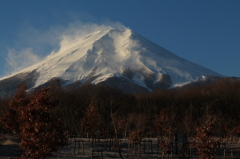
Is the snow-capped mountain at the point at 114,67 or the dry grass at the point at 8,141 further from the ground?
the snow-capped mountain at the point at 114,67

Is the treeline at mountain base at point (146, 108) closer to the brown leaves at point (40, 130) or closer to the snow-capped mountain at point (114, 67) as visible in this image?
the brown leaves at point (40, 130)

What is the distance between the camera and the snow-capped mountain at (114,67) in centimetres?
9350

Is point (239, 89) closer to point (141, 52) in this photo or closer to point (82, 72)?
point (82, 72)

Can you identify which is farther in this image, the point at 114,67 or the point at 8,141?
the point at 114,67

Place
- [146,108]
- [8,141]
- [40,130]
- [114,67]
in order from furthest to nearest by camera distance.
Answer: [114,67], [146,108], [8,141], [40,130]

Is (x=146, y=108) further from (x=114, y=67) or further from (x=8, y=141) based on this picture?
(x=114, y=67)

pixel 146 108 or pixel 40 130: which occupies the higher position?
pixel 146 108

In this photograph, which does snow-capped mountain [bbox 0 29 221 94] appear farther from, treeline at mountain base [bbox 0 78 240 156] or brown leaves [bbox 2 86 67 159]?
brown leaves [bbox 2 86 67 159]

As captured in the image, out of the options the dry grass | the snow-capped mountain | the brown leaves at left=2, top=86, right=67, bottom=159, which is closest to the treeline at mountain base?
the dry grass

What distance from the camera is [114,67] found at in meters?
104

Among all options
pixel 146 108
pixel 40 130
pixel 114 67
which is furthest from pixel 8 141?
pixel 114 67

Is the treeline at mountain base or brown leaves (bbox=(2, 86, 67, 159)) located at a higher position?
the treeline at mountain base

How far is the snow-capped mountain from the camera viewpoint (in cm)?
9350

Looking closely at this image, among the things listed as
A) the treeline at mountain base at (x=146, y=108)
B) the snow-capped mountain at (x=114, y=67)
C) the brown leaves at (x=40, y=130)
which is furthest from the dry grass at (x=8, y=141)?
the snow-capped mountain at (x=114, y=67)
